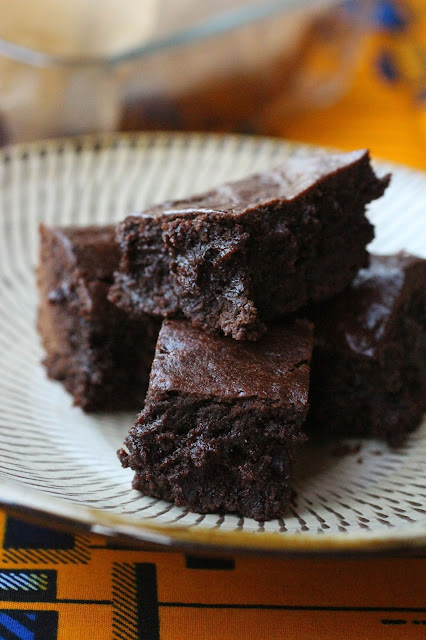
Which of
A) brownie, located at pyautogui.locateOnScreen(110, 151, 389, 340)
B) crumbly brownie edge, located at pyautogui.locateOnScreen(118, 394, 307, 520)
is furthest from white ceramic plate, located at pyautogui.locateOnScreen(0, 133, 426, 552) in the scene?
brownie, located at pyautogui.locateOnScreen(110, 151, 389, 340)

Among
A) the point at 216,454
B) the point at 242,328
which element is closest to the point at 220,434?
the point at 216,454

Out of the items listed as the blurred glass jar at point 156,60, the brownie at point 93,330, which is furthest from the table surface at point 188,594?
the blurred glass jar at point 156,60

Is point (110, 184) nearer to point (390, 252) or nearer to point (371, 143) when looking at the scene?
point (390, 252)

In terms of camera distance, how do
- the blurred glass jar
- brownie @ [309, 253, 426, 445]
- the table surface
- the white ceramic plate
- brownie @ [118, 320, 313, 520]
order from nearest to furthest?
the white ceramic plate, the table surface, brownie @ [118, 320, 313, 520], brownie @ [309, 253, 426, 445], the blurred glass jar

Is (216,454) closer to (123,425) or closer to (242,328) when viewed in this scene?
(242,328)

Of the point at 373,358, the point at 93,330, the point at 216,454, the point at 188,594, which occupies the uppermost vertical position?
the point at 93,330

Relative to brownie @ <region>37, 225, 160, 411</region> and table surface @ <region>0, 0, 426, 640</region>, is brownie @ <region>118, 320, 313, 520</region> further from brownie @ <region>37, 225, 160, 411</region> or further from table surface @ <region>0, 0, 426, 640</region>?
brownie @ <region>37, 225, 160, 411</region>

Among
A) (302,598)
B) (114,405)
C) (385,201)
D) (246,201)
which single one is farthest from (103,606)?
(385,201)
